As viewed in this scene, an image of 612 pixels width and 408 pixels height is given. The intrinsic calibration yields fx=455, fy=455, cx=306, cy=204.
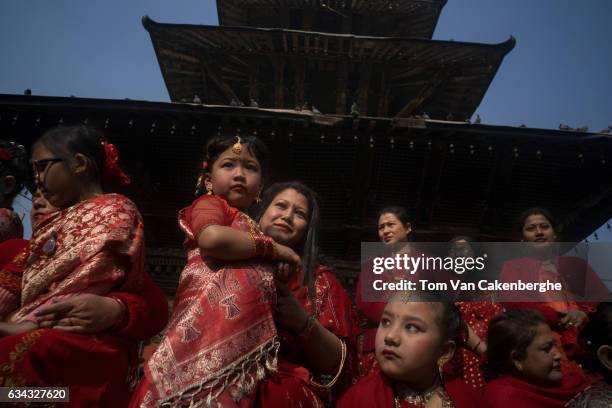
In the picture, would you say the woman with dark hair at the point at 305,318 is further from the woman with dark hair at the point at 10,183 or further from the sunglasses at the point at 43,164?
the woman with dark hair at the point at 10,183

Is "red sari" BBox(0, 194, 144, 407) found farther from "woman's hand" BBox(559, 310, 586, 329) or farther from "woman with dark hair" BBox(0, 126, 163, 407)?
"woman's hand" BBox(559, 310, 586, 329)

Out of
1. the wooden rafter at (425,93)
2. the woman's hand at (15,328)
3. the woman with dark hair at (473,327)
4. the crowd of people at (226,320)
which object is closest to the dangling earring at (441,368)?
the crowd of people at (226,320)

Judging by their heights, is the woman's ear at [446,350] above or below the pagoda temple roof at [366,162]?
below

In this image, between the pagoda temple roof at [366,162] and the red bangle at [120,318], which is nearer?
the red bangle at [120,318]

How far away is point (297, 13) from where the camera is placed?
41.1 feet

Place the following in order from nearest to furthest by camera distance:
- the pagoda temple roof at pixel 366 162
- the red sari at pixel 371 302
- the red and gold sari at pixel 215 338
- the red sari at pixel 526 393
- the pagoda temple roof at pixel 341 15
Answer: the red and gold sari at pixel 215 338 → the red sari at pixel 526 393 → the red sari at pixel 371 302 → the pagoda temple roof at pixel 366 162 → the pagoda temple roof at pixel 341 15

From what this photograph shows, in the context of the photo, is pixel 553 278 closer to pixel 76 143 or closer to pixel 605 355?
pixel 605 355

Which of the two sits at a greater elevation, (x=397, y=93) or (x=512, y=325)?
(x=397, y=93)

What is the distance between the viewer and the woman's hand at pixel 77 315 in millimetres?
1773

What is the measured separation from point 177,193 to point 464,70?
7.14 meters

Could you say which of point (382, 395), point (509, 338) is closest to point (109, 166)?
point (382, 395)

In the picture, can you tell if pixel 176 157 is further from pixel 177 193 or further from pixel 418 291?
pixel 418 291

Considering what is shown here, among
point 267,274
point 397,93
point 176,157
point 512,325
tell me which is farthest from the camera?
point 397,93

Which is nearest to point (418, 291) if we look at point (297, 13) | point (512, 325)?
point (512, 325)
